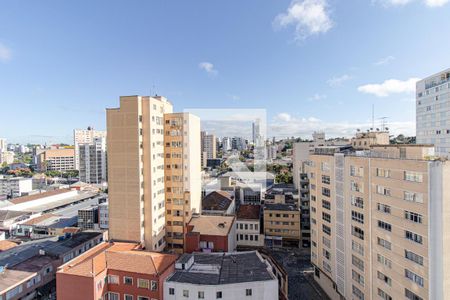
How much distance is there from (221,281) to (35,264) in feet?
60.1

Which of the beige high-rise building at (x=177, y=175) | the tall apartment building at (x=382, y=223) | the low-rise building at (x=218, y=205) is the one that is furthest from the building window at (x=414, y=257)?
the low-rise building at (x=218, y=205)

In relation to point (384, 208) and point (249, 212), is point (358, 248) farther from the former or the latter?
point (249, 212)

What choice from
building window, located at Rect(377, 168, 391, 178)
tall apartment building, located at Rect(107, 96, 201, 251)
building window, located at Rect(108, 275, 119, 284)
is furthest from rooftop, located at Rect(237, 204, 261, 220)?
building window, located at Rect(377, 168, 391, 178)

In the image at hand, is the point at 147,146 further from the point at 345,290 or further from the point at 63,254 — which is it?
the point at 345,290

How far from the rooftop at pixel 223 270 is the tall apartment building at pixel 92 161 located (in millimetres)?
77116

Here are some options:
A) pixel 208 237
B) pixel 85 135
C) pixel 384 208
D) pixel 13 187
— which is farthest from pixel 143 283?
pixel 85 135

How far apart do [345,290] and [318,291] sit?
14.8 ft

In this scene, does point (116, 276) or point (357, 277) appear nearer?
point (116, 276)

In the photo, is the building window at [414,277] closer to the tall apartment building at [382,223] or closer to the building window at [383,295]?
the tall apartment building at [382,223]

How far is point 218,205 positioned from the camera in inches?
1503

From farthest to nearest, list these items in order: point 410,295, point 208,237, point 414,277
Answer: point 208,237, point 410,295, point 414,277

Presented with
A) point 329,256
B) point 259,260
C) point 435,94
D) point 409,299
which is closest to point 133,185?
point 259,260

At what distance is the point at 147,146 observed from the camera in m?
26.4

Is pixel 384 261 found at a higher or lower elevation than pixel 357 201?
lower
